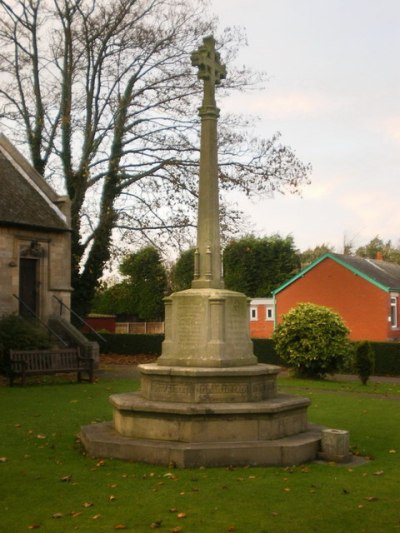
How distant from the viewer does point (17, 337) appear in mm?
21125

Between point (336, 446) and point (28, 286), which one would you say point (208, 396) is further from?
point (28, 286)

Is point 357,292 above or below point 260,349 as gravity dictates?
above

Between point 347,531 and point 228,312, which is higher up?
point 228,312

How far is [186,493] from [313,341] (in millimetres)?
14988

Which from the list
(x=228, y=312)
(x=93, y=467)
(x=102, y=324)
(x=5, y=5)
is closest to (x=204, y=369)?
(x=228, y=312)

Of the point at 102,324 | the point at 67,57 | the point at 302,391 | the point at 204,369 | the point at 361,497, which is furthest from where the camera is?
the point at 102,324

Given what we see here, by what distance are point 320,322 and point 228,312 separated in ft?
40.7

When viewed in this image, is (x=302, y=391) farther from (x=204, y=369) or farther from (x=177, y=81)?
(x=177, y=81)

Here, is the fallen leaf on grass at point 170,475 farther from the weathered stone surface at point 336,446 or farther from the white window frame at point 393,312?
the white window frame at point 393,312

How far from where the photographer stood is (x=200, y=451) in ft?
28.7

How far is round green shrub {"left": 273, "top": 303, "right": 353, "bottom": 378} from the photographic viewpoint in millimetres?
21938

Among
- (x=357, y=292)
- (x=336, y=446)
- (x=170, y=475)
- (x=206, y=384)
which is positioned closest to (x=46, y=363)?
(x=206, y=384)

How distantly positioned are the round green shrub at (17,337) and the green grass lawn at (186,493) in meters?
9.47

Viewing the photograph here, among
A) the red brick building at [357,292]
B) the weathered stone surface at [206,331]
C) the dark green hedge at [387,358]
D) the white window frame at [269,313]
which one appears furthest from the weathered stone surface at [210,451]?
the white window frame at [269,313]
